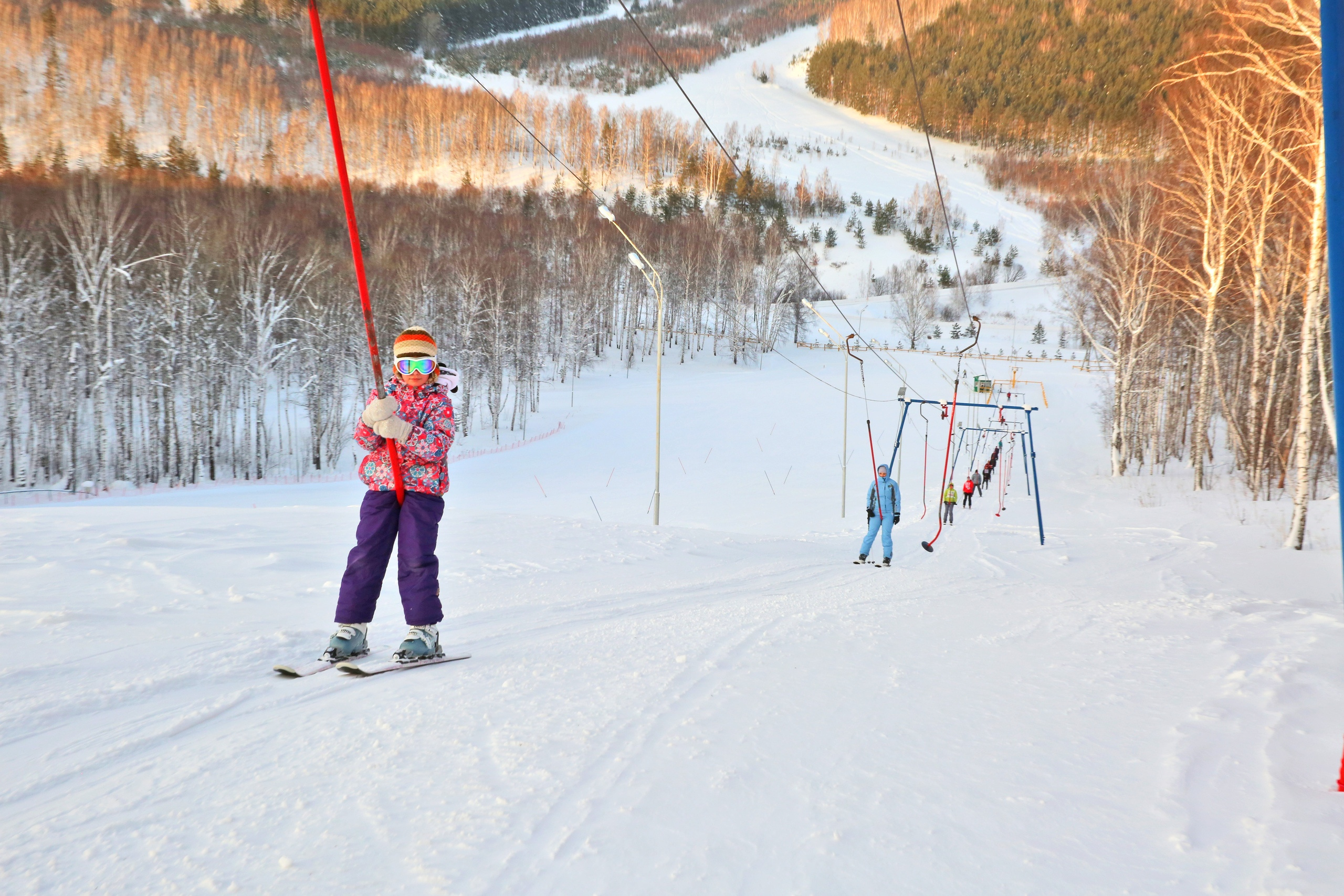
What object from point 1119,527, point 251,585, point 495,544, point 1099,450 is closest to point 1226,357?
point 1099,450

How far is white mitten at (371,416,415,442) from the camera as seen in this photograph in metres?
3.68

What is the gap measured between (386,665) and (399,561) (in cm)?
53

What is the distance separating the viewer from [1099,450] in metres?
36.2

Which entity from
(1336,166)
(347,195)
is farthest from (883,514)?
(1336,166)

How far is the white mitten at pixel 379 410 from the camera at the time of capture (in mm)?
3676

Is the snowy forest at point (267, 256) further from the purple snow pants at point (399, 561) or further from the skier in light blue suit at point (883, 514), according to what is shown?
the purple snow pants at point (399, 561)

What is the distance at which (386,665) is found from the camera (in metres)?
3.67

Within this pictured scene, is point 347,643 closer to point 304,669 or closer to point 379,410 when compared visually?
point 304,669

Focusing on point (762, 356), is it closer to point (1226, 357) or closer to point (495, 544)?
point (1226, 357)

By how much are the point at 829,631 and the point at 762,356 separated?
199 ft

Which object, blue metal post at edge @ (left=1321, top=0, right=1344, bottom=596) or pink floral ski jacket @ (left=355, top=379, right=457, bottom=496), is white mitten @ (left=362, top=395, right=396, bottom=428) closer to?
pink floral ski jacket @ (left=355, top=379, right=457, bottom=496)

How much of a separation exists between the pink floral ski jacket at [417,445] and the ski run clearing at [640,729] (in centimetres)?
98

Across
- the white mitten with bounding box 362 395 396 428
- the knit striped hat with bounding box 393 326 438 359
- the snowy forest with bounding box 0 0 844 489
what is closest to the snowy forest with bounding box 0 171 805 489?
the snowy forest with bounding box 0 0 844 489

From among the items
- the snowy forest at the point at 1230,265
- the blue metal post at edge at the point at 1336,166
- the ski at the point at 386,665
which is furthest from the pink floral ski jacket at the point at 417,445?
the snowy forest at the point at 1230,265
